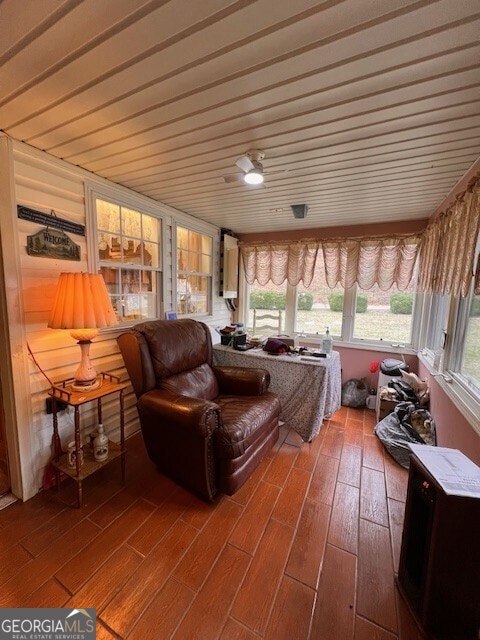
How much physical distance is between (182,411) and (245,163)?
5.17 ft

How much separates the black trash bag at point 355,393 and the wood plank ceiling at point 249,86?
231 cm

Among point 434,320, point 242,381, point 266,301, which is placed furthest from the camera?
point 266,301

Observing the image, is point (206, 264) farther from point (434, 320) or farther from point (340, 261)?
point (434, 320)

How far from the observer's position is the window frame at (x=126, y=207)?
6.81 feet

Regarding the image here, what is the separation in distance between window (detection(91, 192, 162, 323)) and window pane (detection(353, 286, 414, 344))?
2645 millimetres

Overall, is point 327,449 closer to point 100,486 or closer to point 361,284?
point 100,486

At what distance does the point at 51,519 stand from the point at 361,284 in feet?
12.0

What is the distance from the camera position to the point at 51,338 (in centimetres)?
185

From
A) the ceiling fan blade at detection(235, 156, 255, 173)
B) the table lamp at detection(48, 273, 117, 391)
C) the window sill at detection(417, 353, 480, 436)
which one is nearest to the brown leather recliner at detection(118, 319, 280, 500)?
the table lamp at detection(48, 273, 117, 391)

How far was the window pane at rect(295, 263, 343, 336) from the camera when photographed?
3678mm

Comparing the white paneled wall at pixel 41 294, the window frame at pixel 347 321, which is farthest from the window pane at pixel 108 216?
the window frame at pixel 347 321

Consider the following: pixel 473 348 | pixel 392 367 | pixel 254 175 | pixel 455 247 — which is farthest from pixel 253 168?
pixel 392 367

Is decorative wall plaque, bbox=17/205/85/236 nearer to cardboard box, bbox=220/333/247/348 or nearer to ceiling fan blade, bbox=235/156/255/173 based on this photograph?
ceiling fan blade, bbox=235/156/255/173

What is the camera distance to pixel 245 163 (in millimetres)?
1575
